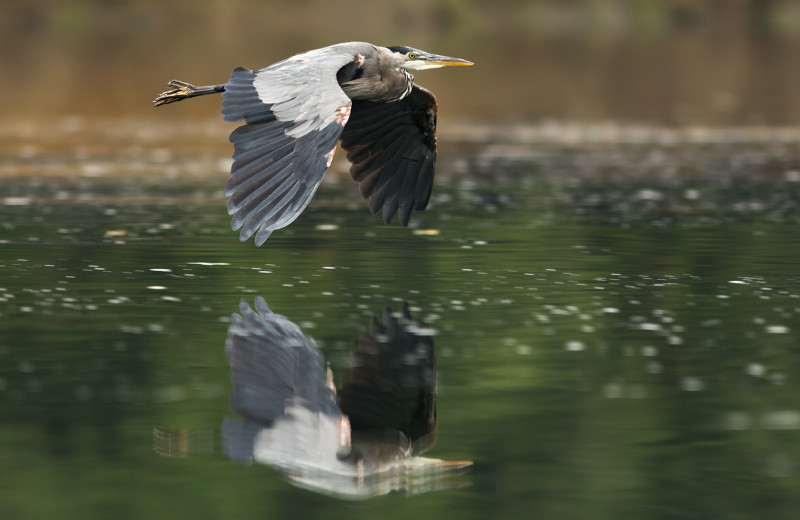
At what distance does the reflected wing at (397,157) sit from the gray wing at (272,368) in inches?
98.1

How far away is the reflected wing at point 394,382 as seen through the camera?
270 inches

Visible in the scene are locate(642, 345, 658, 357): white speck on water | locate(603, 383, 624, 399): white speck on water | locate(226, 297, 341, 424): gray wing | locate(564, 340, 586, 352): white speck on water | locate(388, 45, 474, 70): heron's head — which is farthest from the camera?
locate(388, 45, 474, 70): heron's head

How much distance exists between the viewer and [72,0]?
60312 mm

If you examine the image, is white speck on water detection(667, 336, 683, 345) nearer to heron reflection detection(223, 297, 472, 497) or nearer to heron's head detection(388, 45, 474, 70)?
heron reflection detection(223, 297, 472, 497)

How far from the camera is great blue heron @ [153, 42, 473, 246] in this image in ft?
29.4

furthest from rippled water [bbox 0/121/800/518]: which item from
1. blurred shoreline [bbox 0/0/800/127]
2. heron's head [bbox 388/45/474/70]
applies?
blurred shoreline [bbox 0/0/800/127]

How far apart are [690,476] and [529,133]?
→ 62.1 ft

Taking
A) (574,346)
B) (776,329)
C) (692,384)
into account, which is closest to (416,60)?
(574,346)

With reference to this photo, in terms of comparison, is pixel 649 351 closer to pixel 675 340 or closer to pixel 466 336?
pixel 675 340

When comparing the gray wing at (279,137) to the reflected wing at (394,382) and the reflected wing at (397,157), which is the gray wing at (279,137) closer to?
the reflected wing at (394,382)

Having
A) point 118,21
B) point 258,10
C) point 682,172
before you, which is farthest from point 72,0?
point 682,172

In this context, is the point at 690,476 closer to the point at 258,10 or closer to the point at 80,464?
the point at 80,464

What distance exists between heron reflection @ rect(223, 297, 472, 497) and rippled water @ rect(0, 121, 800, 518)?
0.35 ft

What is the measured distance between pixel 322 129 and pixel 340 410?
2550mm
